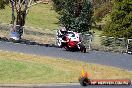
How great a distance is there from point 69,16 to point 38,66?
30.2 meters

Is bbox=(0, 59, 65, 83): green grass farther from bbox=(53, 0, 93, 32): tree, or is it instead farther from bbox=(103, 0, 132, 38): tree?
bbox=(53, 0, 93, 32): tree

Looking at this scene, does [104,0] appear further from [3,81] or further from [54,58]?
[3,81]

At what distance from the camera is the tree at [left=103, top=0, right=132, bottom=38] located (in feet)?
123

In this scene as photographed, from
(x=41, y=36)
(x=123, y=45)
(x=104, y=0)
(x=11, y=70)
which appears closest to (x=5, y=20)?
(x=104, y=0)

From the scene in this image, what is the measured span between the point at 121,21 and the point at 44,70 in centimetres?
1871

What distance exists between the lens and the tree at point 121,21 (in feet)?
123

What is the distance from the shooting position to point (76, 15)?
53.1 meters

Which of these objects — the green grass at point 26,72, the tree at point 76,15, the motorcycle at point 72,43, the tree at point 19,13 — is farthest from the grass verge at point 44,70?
the tree at point 76,15

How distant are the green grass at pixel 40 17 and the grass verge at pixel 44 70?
140ft

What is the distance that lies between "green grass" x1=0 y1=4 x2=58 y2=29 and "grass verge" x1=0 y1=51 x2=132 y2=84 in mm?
42702

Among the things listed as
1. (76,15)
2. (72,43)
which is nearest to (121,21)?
(72,43)

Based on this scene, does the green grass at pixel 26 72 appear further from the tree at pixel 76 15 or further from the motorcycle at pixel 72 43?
the tree at pixel 76 15

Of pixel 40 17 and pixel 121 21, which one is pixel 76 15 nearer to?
pixel 121 21

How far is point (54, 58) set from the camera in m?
25.7
